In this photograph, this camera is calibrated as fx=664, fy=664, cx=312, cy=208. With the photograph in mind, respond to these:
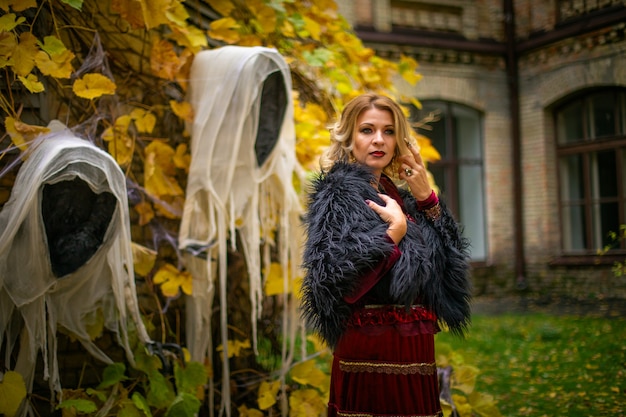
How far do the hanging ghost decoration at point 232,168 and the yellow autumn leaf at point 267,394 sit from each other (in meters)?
0.23

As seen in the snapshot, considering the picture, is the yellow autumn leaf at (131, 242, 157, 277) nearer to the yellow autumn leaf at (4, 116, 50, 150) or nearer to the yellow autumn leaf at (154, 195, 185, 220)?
the yellow autumn leaf at (154, 195, 185, 220)

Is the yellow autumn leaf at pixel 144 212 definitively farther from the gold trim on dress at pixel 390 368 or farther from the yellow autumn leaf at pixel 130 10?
the gold trim on dress at pixel 390 368

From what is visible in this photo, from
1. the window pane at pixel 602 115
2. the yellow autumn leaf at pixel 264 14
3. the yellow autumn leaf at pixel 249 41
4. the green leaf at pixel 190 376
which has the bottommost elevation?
the green leaf at pixel 190 376

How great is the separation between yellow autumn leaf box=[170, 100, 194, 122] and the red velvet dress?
1.87 metres

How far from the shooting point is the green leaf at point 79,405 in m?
3.13

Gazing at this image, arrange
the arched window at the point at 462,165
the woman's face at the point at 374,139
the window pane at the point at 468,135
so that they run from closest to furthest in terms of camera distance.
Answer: the woman's face at the point at 374,139 → the arched window at the point at 462,165 → the window pane at the point at 468,135

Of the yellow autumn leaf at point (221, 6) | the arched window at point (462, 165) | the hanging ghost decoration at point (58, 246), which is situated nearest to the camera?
the hanging ghost decoration at point (58, 246)

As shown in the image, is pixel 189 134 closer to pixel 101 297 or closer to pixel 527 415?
pixel 101 297

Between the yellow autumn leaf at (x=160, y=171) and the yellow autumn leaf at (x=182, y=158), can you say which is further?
the yellow autumn leaf at (x=182, y=158)

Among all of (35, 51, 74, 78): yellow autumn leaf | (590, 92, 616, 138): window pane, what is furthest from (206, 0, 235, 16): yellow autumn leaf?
(590, 92, 616, 138): window pane

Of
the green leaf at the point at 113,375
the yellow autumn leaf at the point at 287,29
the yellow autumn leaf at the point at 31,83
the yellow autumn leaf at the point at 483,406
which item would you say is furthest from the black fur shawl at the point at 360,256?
the yellow autumn leaf at the point at 287,29

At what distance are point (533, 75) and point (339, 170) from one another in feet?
30.9

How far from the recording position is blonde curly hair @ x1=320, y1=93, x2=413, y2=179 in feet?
8.33

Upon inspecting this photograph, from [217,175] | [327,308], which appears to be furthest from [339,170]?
[217,175]
